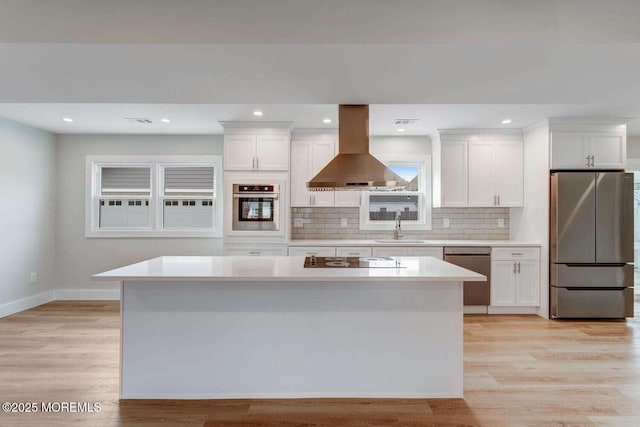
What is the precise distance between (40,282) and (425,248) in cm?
510

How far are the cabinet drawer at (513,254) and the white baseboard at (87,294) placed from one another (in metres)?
5.08

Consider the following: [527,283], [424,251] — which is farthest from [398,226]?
[527,283]

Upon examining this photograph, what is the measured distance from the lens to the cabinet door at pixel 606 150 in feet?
15.6

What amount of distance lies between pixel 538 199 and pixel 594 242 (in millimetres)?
764

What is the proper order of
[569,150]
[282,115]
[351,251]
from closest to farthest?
[282,115]
[569,150]
[351,251]

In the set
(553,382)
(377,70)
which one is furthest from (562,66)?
(553,382)

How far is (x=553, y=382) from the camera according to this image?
300 centimetres

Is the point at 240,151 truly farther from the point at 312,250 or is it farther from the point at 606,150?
the point at 606,150

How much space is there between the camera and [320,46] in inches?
75.9

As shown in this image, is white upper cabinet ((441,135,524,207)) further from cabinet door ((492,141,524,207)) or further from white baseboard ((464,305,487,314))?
white baseboard ((464,305,487,314))

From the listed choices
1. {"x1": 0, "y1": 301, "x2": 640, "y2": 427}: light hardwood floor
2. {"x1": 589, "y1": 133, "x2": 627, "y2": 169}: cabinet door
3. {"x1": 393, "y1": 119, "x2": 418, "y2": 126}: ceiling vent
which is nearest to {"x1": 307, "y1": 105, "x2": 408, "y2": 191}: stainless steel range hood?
{"x1": 0, "y1": 301, "x2": 640, "y2": 427}: light hardwood floor

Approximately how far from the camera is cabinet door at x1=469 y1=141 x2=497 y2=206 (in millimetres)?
5305

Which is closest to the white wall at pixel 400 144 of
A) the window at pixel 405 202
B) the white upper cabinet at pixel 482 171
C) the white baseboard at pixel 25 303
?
the window at pixel 405 202

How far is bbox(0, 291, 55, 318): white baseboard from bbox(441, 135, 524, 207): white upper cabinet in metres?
5.49
